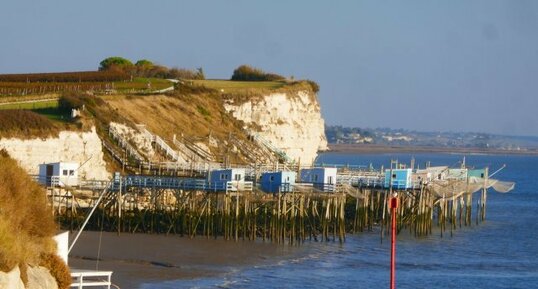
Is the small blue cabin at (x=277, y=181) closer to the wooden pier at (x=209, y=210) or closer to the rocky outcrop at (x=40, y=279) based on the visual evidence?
the wooden pier at (x=209, y=210)

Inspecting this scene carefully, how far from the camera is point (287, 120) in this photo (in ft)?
339

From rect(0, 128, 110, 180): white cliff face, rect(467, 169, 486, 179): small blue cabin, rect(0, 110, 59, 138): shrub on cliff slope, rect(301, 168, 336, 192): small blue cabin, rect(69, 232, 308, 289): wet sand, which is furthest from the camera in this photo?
rect(467, 169, 486, 179): small blue cabin

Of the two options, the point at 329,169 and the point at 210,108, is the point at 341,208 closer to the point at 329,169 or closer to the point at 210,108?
the point at 329,169

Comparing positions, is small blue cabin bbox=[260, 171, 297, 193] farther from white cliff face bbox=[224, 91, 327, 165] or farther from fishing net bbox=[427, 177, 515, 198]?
white cliff face bbox=[224, 91, 327, 165]

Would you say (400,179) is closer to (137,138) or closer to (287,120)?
(137,138)

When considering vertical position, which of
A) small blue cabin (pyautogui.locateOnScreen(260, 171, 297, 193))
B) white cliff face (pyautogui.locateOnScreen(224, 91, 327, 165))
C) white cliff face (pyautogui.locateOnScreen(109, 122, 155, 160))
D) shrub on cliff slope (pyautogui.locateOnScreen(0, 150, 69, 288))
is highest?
white cliff face (pyautogui.locateOnScreen(224, 91, 327, 165))

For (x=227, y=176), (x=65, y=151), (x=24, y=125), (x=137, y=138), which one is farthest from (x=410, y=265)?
(x=137, y=138)

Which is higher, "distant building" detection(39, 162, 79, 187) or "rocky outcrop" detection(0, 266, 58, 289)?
"distant building" detection(39, 162, 79, 187)

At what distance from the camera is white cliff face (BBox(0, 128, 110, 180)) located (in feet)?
219

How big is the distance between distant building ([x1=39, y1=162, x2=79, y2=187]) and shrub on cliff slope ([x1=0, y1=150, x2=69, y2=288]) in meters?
24.3

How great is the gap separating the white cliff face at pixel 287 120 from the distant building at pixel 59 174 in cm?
3677

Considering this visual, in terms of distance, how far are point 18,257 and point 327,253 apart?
89.3ft

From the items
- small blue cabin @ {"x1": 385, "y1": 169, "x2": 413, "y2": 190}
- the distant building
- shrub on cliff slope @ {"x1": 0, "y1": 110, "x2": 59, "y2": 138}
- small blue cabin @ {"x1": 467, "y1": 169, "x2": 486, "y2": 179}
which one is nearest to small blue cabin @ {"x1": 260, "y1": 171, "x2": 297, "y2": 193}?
small blue cabin @ {"x1": 385, "y1": 169, "x2": 413, "y2": 190}

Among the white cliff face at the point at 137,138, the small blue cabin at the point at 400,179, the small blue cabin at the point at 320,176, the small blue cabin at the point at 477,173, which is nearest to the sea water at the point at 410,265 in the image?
the small blue cabin at the point at 400,179
